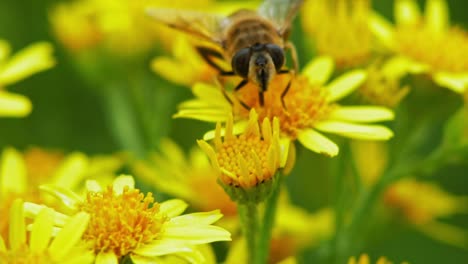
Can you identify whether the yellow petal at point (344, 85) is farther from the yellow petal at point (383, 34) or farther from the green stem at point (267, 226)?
the green stem at point (267, 226)

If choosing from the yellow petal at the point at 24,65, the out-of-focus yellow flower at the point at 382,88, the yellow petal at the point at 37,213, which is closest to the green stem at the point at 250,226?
the yellow petal at the point at 37,213

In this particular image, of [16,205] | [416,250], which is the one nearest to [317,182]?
[416,250]

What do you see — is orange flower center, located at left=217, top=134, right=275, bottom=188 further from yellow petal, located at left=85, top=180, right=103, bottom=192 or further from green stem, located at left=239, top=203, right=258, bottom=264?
yellow petal, located at left=85, top=180, right=103, bottom=192

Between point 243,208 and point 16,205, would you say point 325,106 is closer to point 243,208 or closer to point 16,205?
point 243,208

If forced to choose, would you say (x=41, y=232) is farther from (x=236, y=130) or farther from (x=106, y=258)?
(x=236, y=130)

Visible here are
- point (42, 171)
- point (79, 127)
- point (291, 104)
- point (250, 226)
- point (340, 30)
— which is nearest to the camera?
point (250, 226)

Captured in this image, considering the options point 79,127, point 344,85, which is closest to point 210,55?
point 344,85
